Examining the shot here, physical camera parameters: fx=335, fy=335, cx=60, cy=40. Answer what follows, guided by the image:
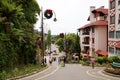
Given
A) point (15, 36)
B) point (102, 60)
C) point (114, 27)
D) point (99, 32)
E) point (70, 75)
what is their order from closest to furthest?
point (70, 75), point (15, 36), point (102, 60), point (114, 27), point (99, 32)

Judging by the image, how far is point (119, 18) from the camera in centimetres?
5631

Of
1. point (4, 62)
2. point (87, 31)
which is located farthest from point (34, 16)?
point (87, 31)

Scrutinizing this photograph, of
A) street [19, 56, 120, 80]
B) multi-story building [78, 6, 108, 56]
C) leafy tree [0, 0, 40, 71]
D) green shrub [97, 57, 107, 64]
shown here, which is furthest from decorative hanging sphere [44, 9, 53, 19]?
multi-story building [78, 6, 108, 56]

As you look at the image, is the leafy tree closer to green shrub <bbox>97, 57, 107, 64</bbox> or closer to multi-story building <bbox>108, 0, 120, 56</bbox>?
green shrub <bbox>97, 57, 107, 64</bbox>

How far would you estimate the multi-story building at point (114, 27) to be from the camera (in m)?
57.2

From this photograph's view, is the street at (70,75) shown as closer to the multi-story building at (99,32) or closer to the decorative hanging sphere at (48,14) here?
the decorative hanging sphere at (48,14)

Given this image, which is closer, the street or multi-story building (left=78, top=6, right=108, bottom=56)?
the street

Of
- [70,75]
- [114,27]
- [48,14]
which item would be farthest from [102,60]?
[70,75]

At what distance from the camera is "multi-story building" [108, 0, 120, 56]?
57.2m

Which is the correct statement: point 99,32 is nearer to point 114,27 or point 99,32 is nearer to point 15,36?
point 114,27

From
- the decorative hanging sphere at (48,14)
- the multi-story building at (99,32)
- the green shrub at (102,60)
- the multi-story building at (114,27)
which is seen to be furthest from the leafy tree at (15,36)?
the multi-story building at (99,32)

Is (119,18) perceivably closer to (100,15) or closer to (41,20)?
(41,20)

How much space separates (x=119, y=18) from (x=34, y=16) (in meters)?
15.9

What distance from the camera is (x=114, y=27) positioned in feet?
196
